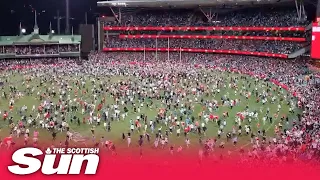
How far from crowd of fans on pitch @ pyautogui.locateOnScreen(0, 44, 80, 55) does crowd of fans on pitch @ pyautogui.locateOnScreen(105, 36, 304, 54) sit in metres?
6.60

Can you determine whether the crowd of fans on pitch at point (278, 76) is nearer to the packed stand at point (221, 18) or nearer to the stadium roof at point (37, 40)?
the stadium roof at point (37, 40)

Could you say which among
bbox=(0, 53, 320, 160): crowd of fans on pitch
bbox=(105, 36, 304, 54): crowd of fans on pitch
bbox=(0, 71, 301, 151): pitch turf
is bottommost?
bbox=(0, 71, 301, 151): pitch turf

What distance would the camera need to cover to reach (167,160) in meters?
19.2

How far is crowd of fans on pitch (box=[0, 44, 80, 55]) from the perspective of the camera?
65.1 metres

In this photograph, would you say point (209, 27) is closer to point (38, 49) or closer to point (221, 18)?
point (221, 18)

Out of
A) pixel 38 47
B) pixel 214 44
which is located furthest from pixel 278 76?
pixel 38 47

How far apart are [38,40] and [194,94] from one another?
3919 centimetres

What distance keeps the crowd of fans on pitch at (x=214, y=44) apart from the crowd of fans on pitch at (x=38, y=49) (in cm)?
660

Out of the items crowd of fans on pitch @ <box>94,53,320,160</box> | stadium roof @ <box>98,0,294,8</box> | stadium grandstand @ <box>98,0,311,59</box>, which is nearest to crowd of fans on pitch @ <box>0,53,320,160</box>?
crowd of fans on pitch @ <box>94,53,320,160</box>

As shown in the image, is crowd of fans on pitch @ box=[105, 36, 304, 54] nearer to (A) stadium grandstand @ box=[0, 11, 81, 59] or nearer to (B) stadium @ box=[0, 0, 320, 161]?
(B) stadium @ box=[0, 0, 320, 161]

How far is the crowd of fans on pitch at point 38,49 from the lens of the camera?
6512 centimetres

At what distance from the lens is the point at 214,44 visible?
64.6 meters

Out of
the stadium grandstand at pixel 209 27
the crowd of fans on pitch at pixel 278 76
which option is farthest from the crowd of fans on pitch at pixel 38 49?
the stadium grandstand at pixel 209 27

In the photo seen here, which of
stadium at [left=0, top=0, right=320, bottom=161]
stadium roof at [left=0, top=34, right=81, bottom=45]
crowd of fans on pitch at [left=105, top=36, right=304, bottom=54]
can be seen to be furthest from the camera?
stadium roof at [left=0, top=34, right=81, bottom=45]
